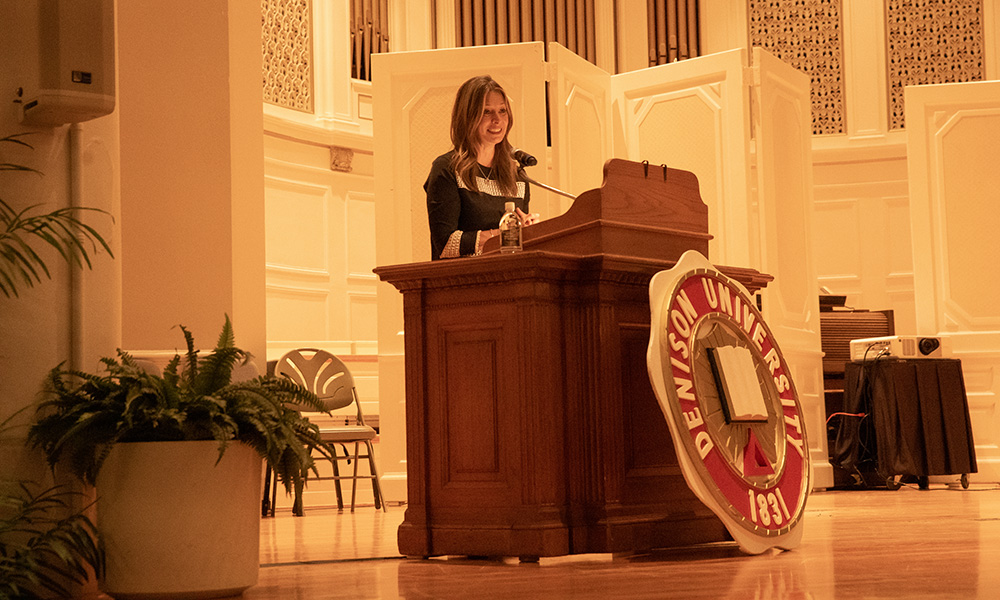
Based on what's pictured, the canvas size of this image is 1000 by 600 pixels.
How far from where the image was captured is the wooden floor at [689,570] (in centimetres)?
234

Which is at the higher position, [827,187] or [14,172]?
[827,187]

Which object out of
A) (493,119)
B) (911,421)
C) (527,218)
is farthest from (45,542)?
(911,421)

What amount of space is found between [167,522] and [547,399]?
36.9 inches

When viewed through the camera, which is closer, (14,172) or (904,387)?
(14,172)

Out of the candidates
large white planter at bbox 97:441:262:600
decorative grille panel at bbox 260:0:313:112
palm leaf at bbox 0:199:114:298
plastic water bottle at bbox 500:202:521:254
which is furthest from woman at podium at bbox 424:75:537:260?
decorative grille panel at bbox 260:0:313:112

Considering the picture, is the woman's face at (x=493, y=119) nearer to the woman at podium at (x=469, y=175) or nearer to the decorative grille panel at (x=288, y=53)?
the woman at podium at (x=469, y=175)

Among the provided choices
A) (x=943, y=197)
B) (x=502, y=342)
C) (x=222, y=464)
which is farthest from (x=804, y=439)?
(x=943, y=197)

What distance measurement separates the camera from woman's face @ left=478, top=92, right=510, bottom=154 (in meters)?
3.55

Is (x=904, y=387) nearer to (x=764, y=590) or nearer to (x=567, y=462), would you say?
(x=567, y=462)

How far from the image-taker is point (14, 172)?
2590mm

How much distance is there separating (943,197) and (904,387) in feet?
4.82

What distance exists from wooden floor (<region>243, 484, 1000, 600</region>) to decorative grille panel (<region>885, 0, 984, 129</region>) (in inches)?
222

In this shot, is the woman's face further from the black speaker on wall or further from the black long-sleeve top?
the black speaker on wall

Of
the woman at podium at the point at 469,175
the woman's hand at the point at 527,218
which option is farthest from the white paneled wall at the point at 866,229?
the woman's hand at the point at 527,218
